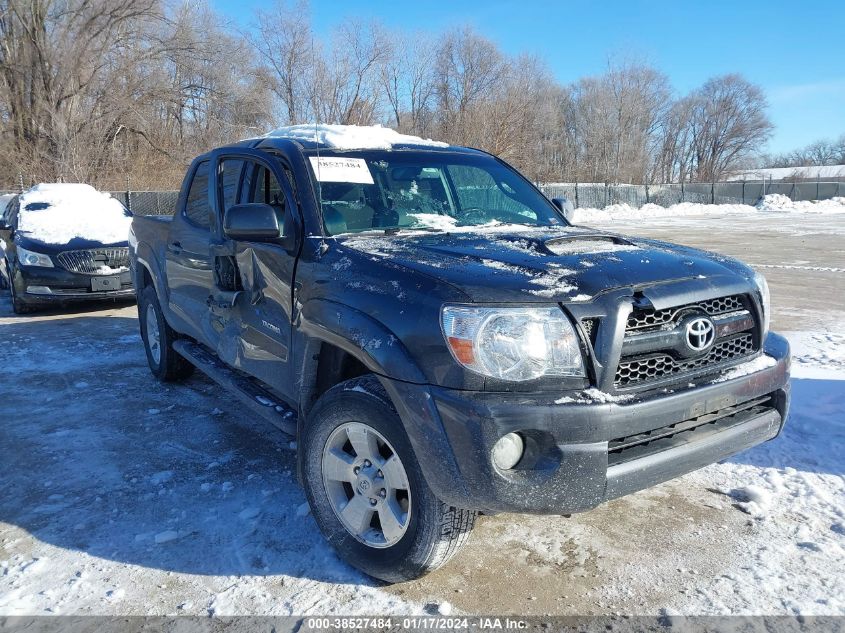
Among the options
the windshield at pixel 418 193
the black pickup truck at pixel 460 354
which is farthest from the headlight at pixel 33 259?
the windshield at pixel 418 193

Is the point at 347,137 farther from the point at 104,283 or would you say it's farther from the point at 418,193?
the point at 104,283

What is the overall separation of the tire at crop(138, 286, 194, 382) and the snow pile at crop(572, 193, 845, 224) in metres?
32.3

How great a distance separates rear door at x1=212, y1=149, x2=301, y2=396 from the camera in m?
3.29

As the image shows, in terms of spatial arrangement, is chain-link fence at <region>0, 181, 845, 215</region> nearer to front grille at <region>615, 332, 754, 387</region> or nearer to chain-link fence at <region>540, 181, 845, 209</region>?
chain-link fence at <region>540, 181, 845, 209</region>

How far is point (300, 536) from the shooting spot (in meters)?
3.12

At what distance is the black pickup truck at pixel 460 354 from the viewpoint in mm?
2324

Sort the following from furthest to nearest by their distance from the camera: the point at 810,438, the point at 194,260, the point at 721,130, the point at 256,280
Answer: the point at 721,130
the point at 194,260
the point at 810,438
the point at 256,280

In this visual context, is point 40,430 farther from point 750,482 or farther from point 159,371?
point 750,482

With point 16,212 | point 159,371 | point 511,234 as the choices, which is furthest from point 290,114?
point 511,234

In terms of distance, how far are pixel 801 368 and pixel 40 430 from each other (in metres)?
5.84

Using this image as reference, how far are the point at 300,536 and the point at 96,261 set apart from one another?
22.8ft

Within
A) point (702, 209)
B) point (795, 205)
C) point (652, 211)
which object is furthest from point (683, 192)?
point (795, 205)

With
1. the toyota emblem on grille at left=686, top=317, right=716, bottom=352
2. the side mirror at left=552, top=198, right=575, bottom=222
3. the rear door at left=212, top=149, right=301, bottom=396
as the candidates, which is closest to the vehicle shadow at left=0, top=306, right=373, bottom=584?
the rear door at left=212, top=149, right=301, bottom=396

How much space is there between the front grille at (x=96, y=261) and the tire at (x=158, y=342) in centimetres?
328
